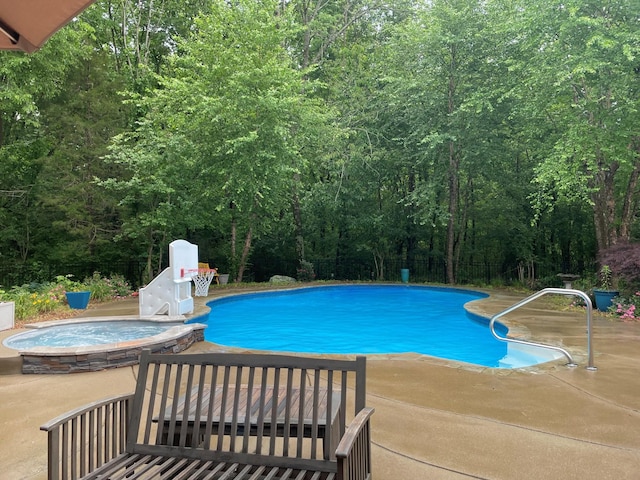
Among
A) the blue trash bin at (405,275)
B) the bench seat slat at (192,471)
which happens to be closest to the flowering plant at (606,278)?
the blue trash bin at (405,275)

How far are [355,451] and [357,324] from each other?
7.68m

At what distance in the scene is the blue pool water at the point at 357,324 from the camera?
748cm

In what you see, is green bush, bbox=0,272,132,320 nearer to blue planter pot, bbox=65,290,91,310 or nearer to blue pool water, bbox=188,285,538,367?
blue planter pot, bbox=65,290,91,310

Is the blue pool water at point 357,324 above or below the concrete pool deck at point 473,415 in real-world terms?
below

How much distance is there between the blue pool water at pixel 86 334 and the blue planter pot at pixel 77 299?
1.92 meters

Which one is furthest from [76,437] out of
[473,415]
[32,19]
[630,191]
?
[630,191]

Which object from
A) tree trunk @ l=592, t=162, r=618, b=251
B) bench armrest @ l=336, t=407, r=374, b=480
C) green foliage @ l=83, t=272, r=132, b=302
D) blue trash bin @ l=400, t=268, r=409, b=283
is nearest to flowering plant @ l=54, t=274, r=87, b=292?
green foliage @ l=83, t=272, r=132, b=302

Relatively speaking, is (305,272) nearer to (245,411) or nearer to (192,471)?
(245,411)

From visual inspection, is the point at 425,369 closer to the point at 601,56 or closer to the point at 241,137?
the point at 601,56

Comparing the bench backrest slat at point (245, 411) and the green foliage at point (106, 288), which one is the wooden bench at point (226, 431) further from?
the green foliage at point (106, 288)

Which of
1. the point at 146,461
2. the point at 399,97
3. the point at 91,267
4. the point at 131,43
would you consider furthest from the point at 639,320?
the point at 131,43

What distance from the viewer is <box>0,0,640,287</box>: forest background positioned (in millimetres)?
10180

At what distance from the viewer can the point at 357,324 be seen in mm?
9477

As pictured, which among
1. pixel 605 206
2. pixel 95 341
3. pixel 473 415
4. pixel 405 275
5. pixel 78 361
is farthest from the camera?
pixel 405 275
